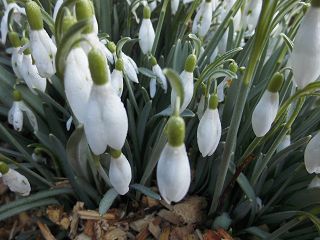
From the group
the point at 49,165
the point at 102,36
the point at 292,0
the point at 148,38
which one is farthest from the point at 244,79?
the point at 49,165

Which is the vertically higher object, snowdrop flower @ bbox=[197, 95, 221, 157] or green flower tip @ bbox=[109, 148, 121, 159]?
snowdrop flower @ bbox=[197, 95, 221, 157]

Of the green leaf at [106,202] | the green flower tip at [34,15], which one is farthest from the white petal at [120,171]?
the green flower tip at [34,15]

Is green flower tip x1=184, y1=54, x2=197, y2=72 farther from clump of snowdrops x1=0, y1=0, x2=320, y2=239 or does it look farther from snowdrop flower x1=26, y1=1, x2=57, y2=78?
snowdrop flower x1=26, y1=1, x2=57, y2=78

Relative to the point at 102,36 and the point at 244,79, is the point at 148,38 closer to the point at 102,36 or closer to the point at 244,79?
the point at 102,36

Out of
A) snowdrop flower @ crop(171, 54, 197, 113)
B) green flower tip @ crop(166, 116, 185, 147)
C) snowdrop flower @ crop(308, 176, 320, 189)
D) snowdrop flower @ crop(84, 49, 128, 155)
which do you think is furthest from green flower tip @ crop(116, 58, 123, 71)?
snowdrop flower @ crop(308, 176, 320, 189)

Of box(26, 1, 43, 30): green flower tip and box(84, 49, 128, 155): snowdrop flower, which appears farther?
box(26, 1, 43, 30): green flower tip

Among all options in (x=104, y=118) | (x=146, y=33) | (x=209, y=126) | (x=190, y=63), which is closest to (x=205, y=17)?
(x=146, y=33)

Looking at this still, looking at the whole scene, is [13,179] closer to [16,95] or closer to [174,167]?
[16,95]
